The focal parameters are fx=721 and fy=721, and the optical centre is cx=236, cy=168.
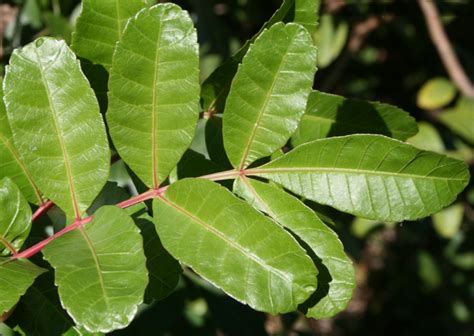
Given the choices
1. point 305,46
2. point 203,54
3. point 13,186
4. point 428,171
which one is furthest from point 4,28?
point 428,171

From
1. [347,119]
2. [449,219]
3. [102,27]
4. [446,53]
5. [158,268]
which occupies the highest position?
[102,27]

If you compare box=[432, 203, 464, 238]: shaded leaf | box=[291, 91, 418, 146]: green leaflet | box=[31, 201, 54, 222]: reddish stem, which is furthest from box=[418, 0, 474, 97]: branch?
box=[31, 201, 54, 222]: reddish stem

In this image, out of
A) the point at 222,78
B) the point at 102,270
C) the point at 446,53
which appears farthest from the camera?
the point at 446,53

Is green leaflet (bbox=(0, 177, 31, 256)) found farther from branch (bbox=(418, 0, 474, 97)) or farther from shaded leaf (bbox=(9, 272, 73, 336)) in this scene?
branch (bbox=(418, 0, 474, 97))

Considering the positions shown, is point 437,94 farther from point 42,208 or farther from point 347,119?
point 42,208

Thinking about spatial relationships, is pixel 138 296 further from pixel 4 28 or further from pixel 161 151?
pixel 4 28

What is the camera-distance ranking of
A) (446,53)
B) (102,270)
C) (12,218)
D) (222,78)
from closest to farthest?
(102,270) < (12,218) < (222,78) < (446,53)

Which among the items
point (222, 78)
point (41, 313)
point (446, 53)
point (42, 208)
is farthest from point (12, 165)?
point (446, 53)
